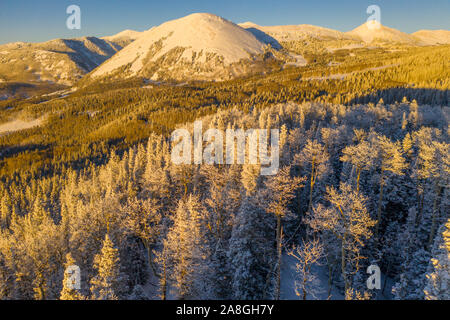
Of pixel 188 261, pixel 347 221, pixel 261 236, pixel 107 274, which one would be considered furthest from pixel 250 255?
pixel 107 274

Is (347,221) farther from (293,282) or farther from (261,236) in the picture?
(293,282)

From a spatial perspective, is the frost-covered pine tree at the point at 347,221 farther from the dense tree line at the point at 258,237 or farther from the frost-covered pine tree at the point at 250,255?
the frost-covered pine tree at the point at 250,255

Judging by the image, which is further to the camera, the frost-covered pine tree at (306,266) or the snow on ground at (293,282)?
the snow on ground at (293,282)

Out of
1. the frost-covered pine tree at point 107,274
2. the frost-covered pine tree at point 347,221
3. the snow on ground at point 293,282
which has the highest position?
the frost-covered pine tree at point 347,221

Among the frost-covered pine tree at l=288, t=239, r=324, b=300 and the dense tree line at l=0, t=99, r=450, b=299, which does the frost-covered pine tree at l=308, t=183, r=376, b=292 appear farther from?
the frost-covered pine tree at l=288, t=239, r=324, b=300

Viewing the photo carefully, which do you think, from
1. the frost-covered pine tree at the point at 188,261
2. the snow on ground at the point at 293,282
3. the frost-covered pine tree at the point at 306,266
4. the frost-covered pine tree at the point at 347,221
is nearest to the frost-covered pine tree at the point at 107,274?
the frost-covered pine tree at the point at 188,261

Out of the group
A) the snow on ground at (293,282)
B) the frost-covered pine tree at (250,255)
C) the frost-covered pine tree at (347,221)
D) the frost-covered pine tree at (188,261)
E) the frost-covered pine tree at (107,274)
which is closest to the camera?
the frost-covered pine tree at (107,274)

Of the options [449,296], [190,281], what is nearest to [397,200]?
[449,296]

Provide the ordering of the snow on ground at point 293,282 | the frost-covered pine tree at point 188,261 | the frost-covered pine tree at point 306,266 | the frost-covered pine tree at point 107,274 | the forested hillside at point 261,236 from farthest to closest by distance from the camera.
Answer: the snow on ground at point 293,282 → the forested hillside at point 261,236 → the frost-covered pine tree at point 188,261 → the frost-covered pine tree at point 107,274 → the frost-covered pine tree at point 306,266

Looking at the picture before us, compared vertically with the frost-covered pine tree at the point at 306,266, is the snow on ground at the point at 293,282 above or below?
below

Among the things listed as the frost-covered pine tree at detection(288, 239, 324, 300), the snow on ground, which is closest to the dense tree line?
the frost-covered pine tree at detection(288, 239, 324, 300)

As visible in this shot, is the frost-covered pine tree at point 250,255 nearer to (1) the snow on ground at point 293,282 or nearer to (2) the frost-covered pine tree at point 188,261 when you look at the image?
(1) the snow on ground at point 293,282
